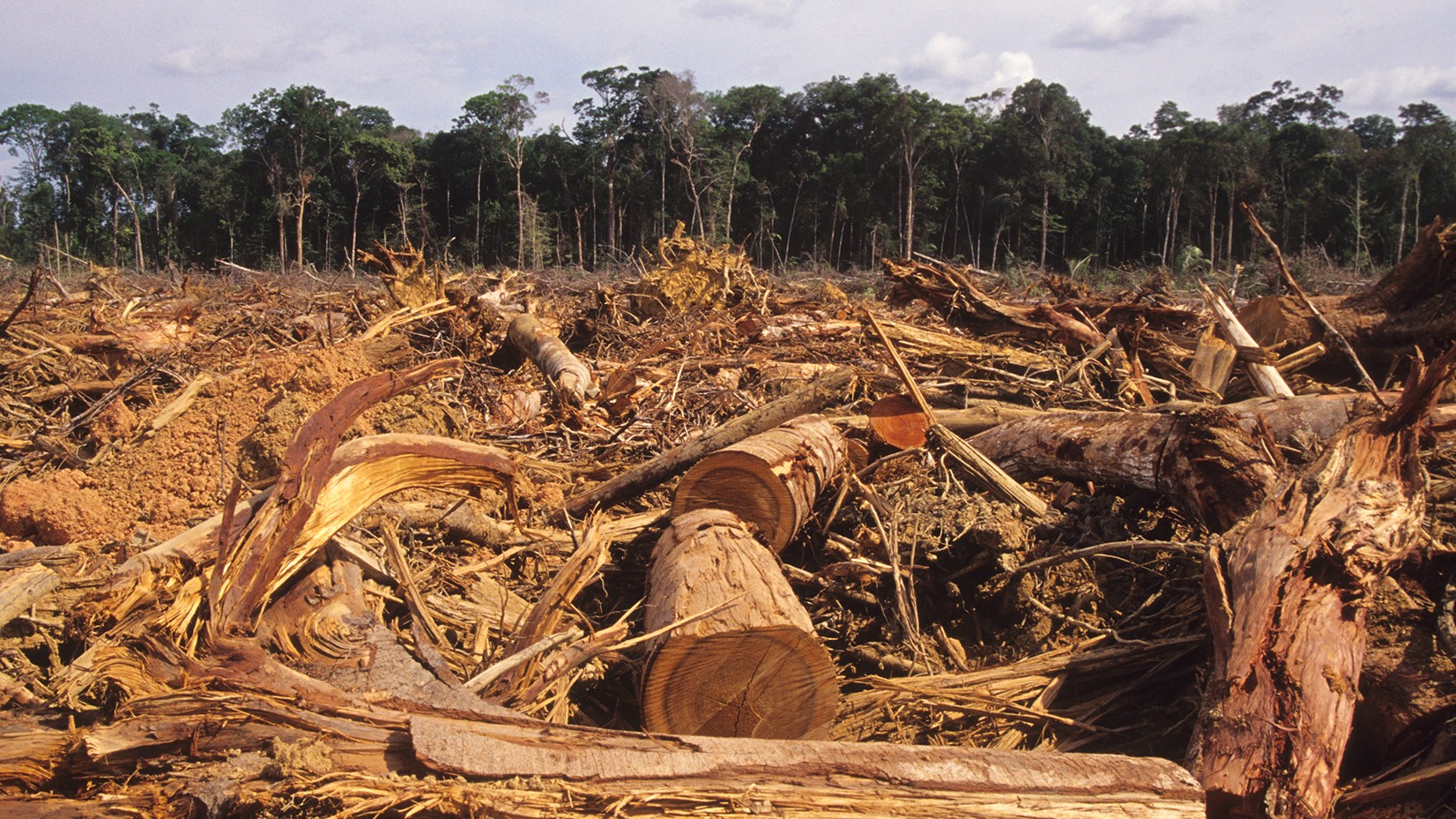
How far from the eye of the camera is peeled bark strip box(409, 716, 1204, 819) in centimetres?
172

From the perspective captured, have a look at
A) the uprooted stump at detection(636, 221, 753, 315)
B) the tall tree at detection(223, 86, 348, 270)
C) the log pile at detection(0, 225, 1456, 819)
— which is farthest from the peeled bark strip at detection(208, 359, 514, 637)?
the tall tree at detection(223, 86, 348, 270)

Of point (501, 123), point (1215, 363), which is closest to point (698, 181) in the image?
point (501, 123)

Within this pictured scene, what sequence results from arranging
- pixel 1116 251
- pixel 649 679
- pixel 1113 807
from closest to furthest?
pixel 1113 807 < pixel 649 679 < pixel 1116 251

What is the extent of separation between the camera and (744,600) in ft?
7.96

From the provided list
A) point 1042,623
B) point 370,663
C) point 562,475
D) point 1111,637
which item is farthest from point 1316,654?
point 562,475

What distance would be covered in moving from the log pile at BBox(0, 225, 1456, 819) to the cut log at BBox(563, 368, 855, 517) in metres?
0.02

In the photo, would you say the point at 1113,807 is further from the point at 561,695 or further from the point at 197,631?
the point at 197,631

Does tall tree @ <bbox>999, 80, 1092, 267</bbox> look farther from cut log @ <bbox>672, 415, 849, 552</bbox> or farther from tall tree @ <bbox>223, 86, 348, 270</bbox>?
cut log @ <bbox>672, 415, 849, 552</bbox>

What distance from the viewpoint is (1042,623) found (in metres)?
3.08

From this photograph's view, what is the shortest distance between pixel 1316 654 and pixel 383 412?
409 centimetres

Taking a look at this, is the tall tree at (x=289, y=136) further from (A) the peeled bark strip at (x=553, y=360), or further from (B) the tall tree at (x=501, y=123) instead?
(A) the peeled bark strip at (x=553, y=360)

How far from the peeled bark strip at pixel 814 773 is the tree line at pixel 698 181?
34199 mm

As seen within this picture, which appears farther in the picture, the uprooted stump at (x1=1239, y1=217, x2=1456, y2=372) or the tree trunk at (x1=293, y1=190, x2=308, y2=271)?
the tree trunk at (x1=293, y1=190, x2=308, y2=271)

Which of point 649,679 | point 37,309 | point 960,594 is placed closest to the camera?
point 649,679
